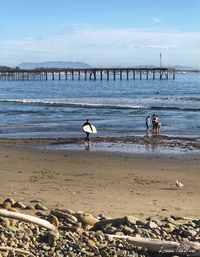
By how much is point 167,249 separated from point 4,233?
211 cm

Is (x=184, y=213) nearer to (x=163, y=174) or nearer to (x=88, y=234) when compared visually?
(x=88, y=234)

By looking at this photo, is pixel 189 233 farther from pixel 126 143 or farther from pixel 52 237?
pixel 126 143

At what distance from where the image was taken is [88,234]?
7.17 meters

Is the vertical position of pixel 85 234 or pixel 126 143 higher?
pixel 85 234

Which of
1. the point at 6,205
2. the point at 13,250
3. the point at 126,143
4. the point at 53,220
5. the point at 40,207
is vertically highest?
the point at 13,250

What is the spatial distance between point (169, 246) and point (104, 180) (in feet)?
24.7

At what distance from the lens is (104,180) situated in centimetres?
Result: 1398

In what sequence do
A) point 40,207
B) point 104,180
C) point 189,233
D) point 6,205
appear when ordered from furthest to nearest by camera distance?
point 104,180
point 40,207
point 6,205
point 189,233

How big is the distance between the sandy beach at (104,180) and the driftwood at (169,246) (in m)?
2.66

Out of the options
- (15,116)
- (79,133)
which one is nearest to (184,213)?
(79,133)

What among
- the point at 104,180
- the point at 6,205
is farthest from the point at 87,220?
the point at 104,180

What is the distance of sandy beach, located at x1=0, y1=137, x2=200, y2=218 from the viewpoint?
411 inches

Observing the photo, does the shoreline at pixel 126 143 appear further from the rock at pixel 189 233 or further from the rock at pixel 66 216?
the rock at pixel 189 233

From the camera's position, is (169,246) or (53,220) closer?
(169,246)
